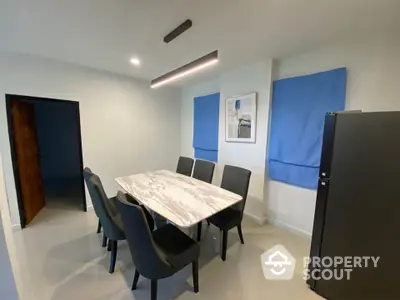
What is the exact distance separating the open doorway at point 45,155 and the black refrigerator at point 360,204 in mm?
3514

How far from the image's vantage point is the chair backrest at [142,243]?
4.37ft

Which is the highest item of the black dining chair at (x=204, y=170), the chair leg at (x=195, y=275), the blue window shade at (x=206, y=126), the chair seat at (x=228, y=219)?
the blue window shade at (x=206, y=126)

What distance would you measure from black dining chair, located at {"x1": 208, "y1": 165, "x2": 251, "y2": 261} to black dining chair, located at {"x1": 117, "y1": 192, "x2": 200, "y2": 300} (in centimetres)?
55

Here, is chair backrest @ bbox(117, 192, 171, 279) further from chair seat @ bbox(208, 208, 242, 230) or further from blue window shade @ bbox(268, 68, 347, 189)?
blue window shade @ bbox(268, 68, 347, 189)

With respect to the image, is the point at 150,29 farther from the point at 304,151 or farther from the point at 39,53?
the point at 304,151

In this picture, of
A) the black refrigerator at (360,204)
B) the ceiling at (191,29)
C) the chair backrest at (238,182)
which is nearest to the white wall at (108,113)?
the ceiling at (191,29)

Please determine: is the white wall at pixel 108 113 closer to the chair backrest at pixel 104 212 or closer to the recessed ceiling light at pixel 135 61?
the recessed ceiling light at pixel 135 61

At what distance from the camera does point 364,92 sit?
208 centimetres

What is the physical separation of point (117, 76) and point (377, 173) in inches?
151

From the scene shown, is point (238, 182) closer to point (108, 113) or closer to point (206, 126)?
point (206, 126)

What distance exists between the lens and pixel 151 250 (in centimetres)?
138

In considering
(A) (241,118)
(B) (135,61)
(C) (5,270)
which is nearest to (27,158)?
(B) (135,61)

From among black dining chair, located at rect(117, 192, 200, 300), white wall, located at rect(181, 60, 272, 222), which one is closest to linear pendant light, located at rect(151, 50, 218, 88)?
white wall, located at rect(181, 60, 272, 222)

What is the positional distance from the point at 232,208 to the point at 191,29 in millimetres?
2007
